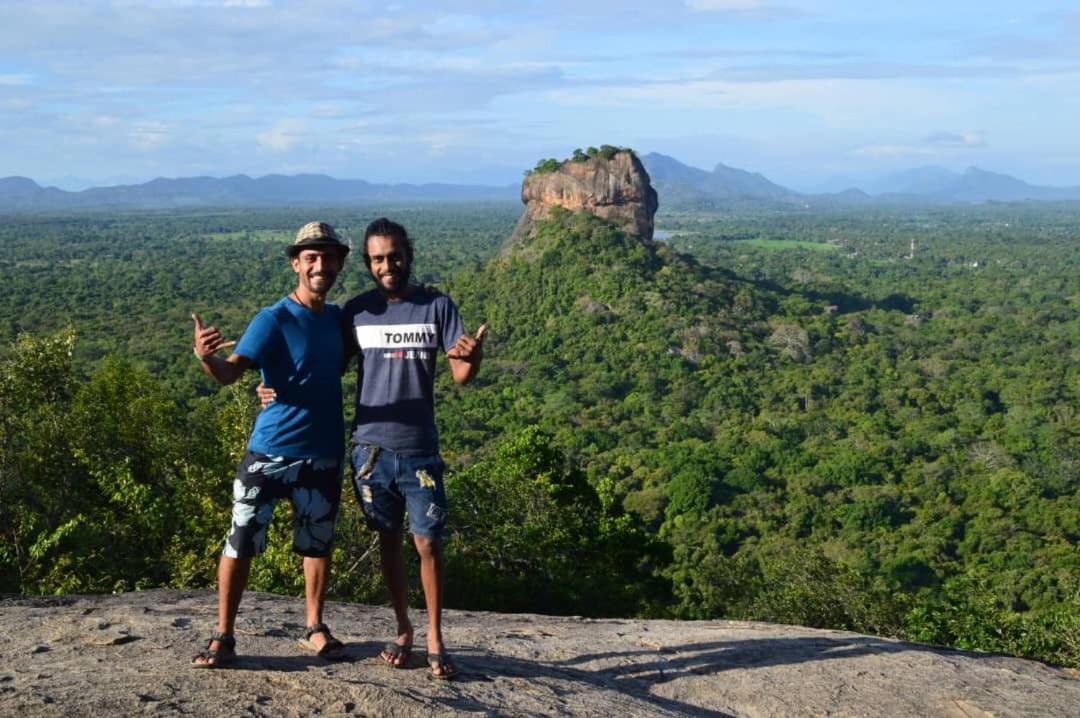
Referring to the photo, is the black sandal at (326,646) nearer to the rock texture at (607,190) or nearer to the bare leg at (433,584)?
the bare leg at (433,584)

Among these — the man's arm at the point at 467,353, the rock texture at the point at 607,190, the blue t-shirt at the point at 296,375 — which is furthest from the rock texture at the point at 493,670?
the rock texture at the point at 607,190

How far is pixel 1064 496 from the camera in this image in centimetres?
2764

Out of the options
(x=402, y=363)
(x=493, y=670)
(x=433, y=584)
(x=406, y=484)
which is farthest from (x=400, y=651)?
(x=402, y=363)

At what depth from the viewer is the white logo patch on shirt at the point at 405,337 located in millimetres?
4055

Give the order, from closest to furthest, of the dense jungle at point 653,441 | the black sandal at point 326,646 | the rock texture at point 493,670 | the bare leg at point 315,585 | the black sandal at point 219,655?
the rock texture at point 493,670 → the black sandal at point 219,655 → the black sandal at point 326,646 → the bare leg at point 315,585 → the dense jungle at point 653,441

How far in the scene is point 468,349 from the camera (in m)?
3.96

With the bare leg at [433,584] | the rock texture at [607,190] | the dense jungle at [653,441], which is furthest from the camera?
the rock texture at [607,190]

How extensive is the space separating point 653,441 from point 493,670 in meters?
31.4

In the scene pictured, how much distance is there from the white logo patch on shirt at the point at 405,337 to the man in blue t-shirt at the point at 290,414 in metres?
0.20

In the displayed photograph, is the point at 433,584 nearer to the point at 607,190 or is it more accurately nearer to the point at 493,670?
the point at 493,670

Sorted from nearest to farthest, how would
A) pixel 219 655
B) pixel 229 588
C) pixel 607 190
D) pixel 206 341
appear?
1. pixel 206 341
2. pixel 219 655
3. pixel 229 588
4. pixel 607 190

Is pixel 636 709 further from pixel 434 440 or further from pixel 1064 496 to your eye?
pixel 1064 496

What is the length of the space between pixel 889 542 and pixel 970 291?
Answer: 5891 cm

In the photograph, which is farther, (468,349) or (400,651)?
(400,651)
